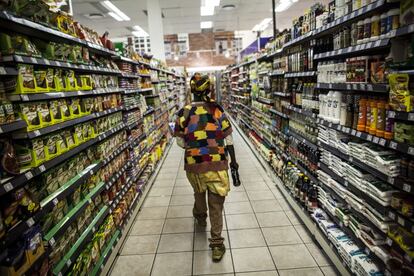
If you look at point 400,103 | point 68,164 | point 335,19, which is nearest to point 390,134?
point 400,103

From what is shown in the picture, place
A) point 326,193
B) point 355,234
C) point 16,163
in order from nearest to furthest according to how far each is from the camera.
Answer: point 16,163 < point 355,234 < point 326,193

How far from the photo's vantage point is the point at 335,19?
9.27 ft

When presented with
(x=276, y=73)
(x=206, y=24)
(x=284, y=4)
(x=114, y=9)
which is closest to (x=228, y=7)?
(x=284, y=4)

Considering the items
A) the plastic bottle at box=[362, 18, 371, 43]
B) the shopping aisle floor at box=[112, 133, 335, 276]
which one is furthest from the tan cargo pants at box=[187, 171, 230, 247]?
the plastic bottle at box=[362, 18, 371, 43]

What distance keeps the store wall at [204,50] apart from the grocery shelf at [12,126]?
15155mm

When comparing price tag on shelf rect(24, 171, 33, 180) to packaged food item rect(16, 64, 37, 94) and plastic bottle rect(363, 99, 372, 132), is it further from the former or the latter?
plastic bottle rect(363, 99, 372, 132)

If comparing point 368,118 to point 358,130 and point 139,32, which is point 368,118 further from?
point 139,32

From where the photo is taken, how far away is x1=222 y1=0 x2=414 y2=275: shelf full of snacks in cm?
204

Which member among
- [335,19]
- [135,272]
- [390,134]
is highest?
[335,19]

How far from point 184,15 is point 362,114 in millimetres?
10595

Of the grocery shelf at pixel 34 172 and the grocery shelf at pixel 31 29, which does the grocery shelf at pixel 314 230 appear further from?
the grocery shelf at pixel 31 29

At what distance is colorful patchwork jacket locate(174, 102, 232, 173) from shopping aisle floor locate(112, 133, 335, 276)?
983mm

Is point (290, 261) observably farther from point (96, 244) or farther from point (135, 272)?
point (96, 244)

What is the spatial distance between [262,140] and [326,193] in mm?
4005
